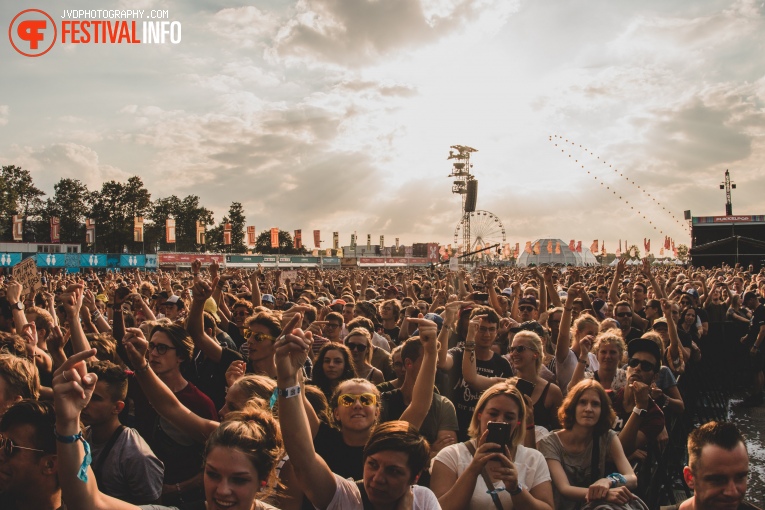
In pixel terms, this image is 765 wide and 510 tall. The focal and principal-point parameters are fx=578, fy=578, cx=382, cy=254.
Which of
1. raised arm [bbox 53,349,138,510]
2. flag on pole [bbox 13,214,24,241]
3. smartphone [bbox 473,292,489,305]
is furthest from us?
flag on pole [bbox 13,214,24,241]

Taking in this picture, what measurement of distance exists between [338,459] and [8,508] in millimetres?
1624

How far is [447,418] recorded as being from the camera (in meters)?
4.16

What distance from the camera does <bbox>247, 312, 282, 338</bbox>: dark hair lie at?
471 cm

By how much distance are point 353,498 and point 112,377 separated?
157 centimetres

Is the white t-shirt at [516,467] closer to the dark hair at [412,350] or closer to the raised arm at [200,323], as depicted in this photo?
the dark hair at [412,350]

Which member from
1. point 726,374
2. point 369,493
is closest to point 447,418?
point 369,493

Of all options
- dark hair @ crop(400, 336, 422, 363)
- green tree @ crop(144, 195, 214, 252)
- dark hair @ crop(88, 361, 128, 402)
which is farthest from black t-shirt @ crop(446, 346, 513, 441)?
green tree @ crop(144, 195, 214, 252)

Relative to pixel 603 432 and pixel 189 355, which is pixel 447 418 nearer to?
pixel 603 432

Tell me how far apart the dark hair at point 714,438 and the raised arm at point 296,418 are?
1.87 meters

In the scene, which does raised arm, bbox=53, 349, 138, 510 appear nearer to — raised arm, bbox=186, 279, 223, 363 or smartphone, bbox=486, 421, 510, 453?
smartphone, bbox=486, 421, 510, 453

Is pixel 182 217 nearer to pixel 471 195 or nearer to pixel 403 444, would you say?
pixel 471 195

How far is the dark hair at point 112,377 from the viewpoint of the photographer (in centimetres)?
323

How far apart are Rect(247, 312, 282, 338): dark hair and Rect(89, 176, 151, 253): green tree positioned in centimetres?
9500

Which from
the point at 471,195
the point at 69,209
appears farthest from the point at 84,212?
the point at 471,195
